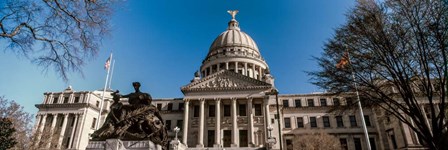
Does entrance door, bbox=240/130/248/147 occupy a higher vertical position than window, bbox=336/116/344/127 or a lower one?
lower

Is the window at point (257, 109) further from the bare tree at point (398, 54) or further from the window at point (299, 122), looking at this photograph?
the bare tree at point (398, 54)

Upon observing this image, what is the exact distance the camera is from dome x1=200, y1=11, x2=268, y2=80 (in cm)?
5754

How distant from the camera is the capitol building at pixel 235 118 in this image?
121ft

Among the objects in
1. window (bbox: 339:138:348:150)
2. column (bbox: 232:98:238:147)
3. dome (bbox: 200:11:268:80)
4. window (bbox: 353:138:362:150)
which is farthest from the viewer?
dome (bbox: 200:11:268:80)

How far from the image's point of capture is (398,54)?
11.9 m

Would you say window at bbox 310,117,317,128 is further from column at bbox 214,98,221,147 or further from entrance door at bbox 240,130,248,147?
column at bbox 214,98,221,147

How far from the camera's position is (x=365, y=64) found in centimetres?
1325

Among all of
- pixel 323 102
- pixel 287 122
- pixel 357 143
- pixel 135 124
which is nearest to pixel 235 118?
pixel 287 122

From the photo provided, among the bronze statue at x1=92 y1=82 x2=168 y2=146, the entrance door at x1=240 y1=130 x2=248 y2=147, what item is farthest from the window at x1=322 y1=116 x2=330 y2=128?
the bronze statue at x1=92 y1=82 x2=168 y2=146

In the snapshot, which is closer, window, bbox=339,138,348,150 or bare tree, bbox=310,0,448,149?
bare tree, bbox=310,0,448,149

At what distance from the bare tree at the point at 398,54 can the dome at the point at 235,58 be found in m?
41.8

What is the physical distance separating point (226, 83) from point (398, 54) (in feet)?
97.3

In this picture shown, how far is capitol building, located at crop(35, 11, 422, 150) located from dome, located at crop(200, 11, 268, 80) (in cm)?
1099

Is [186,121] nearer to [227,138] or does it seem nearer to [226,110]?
[226,110]
